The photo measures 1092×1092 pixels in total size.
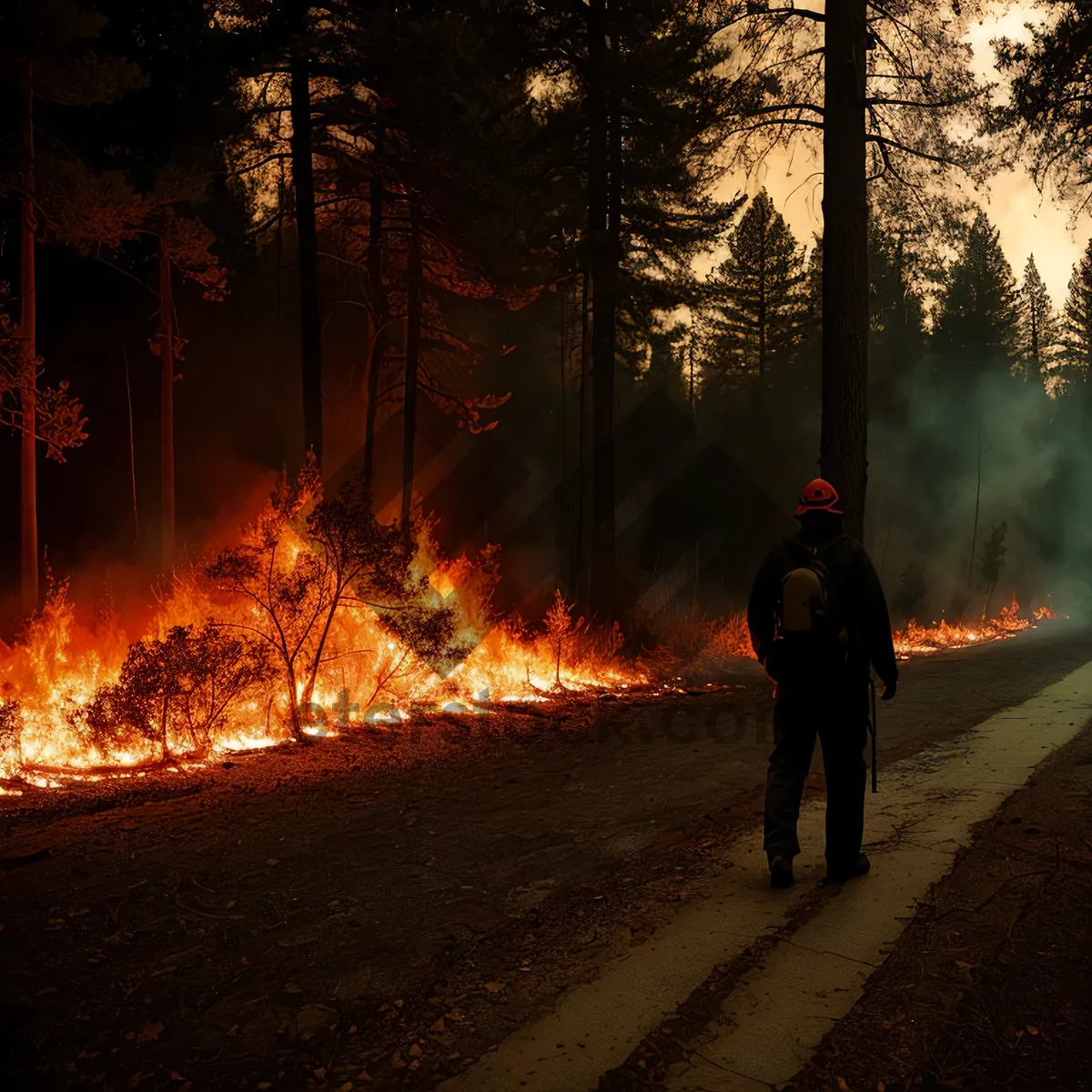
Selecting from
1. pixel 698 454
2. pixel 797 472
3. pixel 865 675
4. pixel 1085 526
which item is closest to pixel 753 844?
pixel 865 675

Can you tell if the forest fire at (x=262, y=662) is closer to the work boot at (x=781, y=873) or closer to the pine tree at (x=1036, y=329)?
the work boot at (x=781, y=873)

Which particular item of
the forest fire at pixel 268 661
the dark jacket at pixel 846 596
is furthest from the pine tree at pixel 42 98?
the dark jacket at pixel 846 596

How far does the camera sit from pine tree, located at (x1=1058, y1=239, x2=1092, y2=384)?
5500 centimetres

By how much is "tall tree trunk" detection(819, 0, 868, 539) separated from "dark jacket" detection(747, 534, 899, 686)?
4.30m

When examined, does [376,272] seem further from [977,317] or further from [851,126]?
[977,317]

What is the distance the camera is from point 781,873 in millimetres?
4863

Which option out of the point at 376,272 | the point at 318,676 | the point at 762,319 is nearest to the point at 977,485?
the point at 762,319

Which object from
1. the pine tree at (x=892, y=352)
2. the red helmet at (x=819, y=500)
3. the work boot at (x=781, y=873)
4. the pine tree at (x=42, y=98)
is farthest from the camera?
the pine tree at (x=892, y=352)

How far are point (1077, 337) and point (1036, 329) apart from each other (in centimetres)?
336

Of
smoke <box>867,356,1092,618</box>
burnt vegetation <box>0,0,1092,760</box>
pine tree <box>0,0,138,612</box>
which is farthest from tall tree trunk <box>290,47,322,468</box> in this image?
smoke <box>867,356,1092,618</box>

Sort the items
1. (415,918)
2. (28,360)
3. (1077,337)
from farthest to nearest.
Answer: (1077,337), (28,360), (415,918)

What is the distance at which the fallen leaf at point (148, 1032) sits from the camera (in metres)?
3.53

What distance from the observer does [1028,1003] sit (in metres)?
3.66

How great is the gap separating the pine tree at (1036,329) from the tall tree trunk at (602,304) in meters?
54.3
